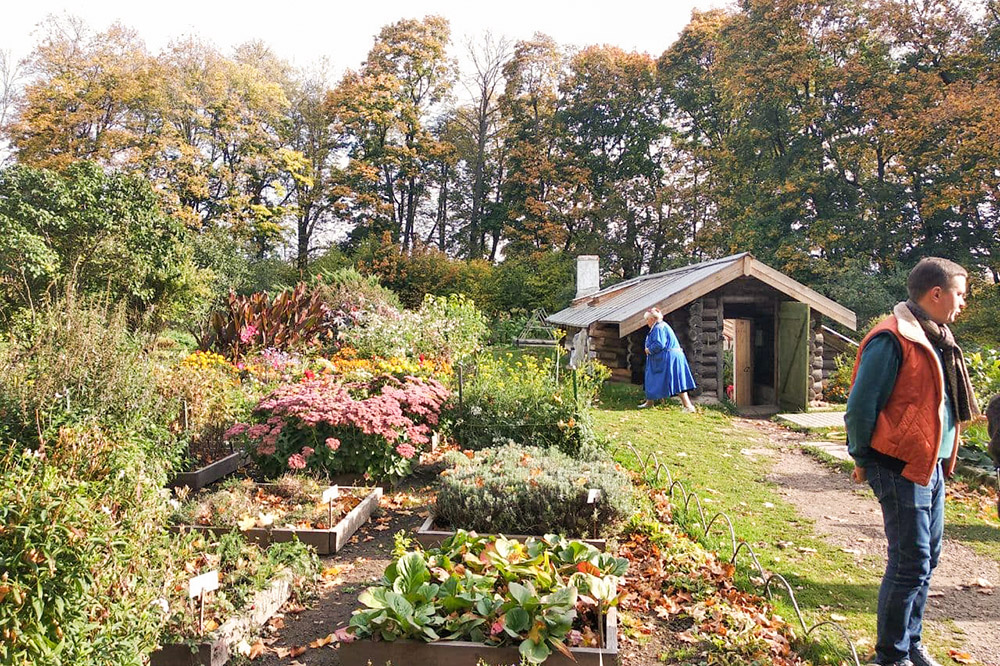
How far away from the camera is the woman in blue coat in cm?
1215

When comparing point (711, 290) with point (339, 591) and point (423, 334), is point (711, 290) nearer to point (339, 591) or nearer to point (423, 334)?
point (423, 334)

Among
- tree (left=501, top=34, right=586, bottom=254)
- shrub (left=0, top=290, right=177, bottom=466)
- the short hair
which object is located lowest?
shrub (left=0, top=290, right=177, bottom=466)

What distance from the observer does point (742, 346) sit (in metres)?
16.5

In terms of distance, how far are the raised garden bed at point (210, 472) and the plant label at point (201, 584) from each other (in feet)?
11.5

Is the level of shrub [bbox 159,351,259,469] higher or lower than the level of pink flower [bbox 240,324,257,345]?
lower

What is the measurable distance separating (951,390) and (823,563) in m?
2.34

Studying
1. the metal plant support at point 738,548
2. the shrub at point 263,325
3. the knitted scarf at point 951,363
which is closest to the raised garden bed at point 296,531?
the metal plant support at point 738,548

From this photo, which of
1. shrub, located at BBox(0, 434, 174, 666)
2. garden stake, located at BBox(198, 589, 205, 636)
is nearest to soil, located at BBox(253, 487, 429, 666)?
garden stake, located at BBox(198, 589, 205, 636)

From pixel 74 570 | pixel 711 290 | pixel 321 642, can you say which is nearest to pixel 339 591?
pixel 321 642

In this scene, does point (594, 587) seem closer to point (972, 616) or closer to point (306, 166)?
point (972, 616)

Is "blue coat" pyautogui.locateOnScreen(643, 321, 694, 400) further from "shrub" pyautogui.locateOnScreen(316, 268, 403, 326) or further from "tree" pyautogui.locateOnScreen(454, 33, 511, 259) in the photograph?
"tree" pyautogui.locateOnScreen(454, 33, 511, 259)

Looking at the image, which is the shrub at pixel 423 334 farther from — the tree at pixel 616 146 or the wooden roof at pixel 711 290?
the tree at pixel 616 146

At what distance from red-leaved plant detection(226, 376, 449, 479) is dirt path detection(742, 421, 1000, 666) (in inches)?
160

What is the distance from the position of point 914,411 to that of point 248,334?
10.9 m
